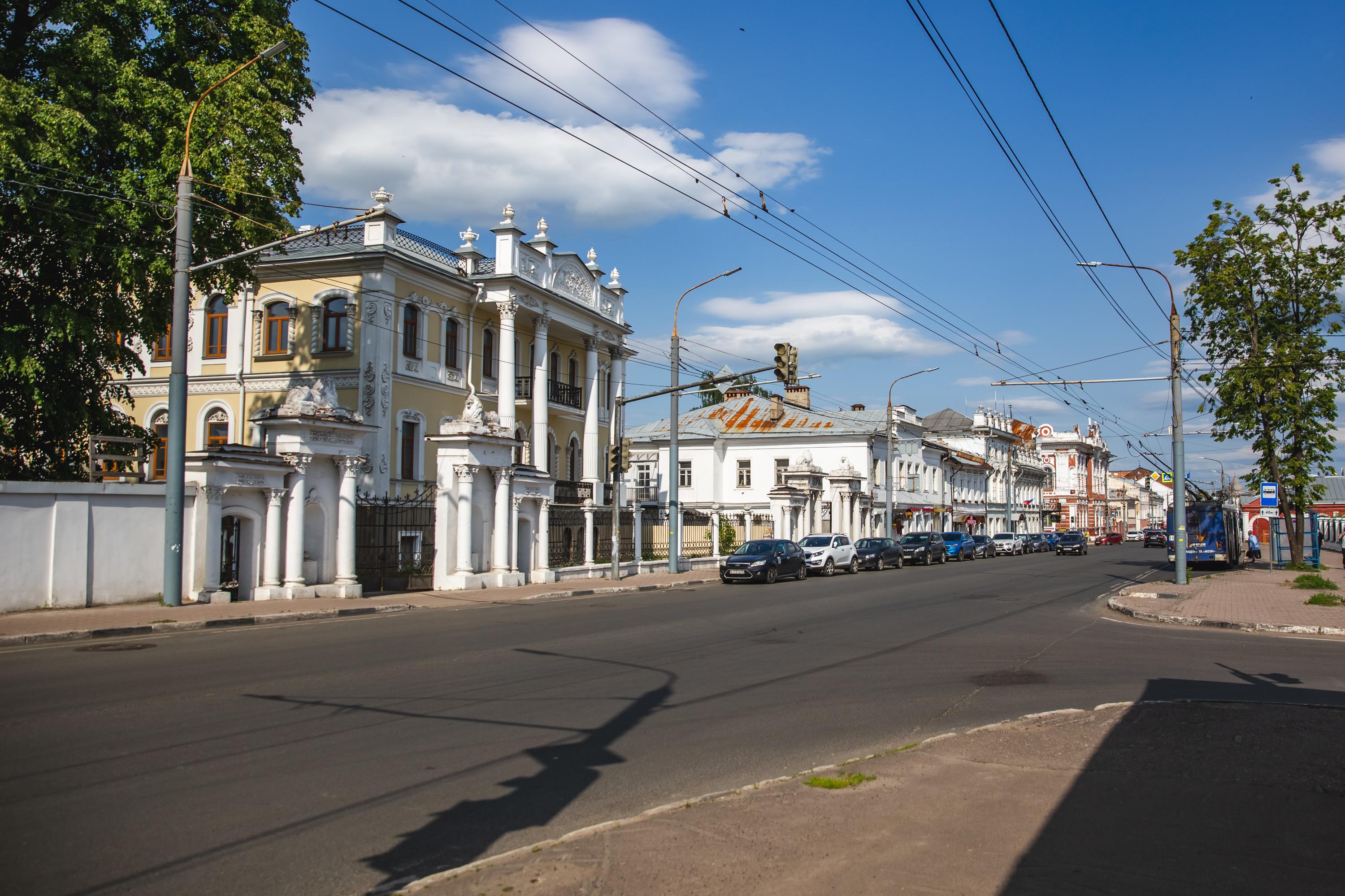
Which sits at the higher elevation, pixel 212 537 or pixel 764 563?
pixel 212 537

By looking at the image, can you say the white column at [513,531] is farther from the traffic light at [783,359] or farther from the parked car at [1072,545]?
the parked car at [1072,545]

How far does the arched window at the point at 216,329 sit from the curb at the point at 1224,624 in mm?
30064

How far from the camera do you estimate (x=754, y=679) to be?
11.2 m

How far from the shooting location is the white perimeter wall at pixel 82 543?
16.6 m

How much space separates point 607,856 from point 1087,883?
237 centimetres

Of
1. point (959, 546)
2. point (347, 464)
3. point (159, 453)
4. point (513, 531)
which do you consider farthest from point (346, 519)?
point (959, 546)

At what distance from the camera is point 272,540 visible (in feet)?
68.2

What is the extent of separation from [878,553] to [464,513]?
22020 mm

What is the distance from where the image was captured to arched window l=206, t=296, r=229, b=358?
114ft

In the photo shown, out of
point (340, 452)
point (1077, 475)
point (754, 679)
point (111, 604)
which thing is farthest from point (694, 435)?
point (1077, 475)

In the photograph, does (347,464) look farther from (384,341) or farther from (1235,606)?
(1235,606)

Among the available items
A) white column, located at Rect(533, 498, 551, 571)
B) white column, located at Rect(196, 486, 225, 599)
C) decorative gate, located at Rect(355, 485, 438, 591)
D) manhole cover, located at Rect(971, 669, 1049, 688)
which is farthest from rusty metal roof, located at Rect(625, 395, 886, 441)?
manhole cover, located at Rect(971, 669, 1049, 688)

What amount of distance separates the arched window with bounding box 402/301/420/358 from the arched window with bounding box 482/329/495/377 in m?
3.79

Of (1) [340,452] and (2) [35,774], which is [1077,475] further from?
(2) [35,774]
